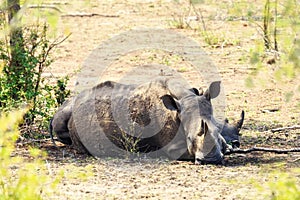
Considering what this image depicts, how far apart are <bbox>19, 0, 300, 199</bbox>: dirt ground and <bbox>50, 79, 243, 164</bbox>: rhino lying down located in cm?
23

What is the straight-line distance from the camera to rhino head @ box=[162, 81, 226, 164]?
8344mm

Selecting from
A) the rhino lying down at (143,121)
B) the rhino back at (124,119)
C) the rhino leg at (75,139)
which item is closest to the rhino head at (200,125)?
the rhino lying down at (143,121)

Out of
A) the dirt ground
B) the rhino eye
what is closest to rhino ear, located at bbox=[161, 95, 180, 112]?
the rhino eye

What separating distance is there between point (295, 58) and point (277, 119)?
4597 mm

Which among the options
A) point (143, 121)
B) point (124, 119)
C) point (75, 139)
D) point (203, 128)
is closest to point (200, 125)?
point (203, 128)

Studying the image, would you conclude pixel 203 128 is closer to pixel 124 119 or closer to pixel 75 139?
pixel 124 119

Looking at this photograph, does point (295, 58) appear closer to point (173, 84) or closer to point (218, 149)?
point (218, 149)

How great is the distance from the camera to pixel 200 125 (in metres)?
8.52

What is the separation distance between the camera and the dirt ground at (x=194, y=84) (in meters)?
7.46

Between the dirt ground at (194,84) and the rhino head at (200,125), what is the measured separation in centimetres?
17

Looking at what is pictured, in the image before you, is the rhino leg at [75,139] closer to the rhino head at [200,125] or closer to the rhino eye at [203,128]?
the rhino head at [200,125]

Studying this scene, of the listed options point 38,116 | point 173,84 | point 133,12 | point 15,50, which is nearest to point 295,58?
point 173,84

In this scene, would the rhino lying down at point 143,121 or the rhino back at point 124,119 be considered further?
the rhino back at point 124,119

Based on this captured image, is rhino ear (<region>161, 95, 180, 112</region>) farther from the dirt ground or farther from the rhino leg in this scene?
the rhino leg
